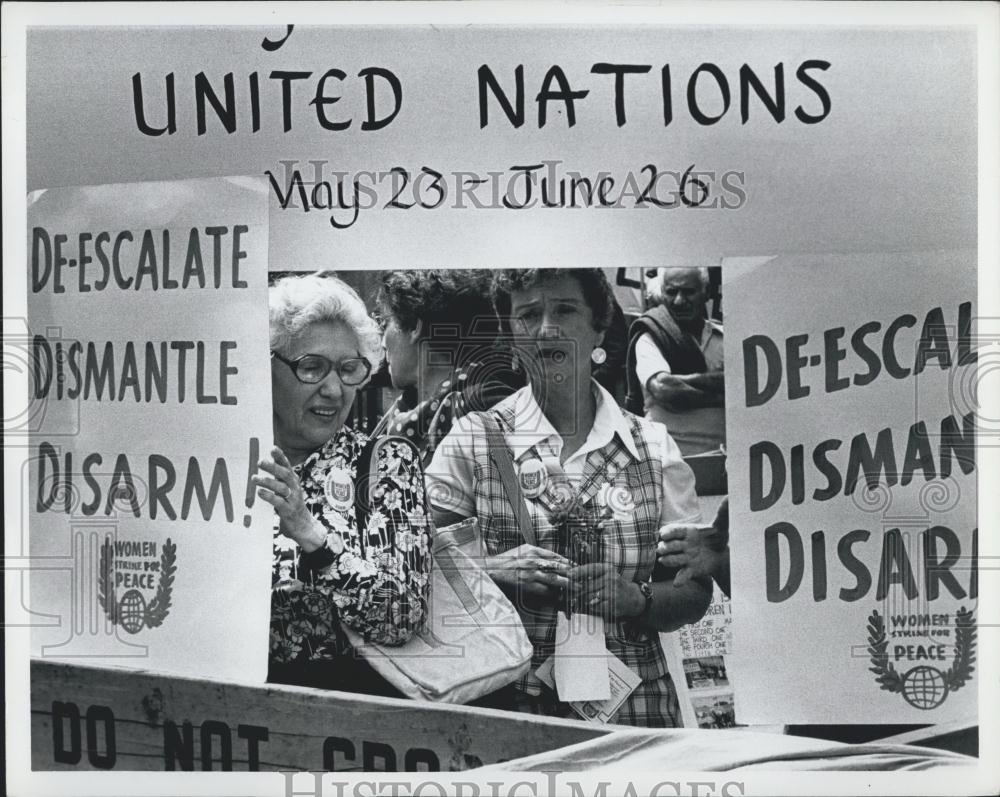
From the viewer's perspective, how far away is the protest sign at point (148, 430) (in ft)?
14.3

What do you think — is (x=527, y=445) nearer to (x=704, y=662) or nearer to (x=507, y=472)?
(x=507, y=472)

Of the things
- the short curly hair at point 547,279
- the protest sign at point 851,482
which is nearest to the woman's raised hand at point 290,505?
the short curly hair at point 547,279

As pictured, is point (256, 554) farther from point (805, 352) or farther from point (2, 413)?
point (805, 352)

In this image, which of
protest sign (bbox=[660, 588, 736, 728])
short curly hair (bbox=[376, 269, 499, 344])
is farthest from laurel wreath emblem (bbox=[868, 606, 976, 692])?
short curly hair (bbox=[376, 269, 499, 344])

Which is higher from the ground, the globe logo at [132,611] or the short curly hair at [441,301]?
the short curly hair at [441,301]

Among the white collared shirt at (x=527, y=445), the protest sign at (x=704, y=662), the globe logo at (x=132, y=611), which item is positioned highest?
the white collared shirt at (x=527, y=445)

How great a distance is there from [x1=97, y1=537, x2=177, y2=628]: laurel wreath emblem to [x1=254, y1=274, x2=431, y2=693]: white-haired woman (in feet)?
1.21

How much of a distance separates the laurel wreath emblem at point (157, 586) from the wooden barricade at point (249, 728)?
202mm

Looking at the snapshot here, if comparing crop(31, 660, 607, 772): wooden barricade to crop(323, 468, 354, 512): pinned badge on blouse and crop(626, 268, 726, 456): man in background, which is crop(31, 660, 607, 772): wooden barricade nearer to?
crop(323, 468, 354, 512): pinned badge on blouse

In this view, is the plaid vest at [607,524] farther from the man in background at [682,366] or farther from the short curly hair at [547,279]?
the short curly hair at [547,279]

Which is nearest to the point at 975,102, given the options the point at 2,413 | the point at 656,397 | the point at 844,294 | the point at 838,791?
the point at 844,294

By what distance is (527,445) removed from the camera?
437cm

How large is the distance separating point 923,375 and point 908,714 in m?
1.18

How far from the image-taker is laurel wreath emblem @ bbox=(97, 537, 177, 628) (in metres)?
4.38
